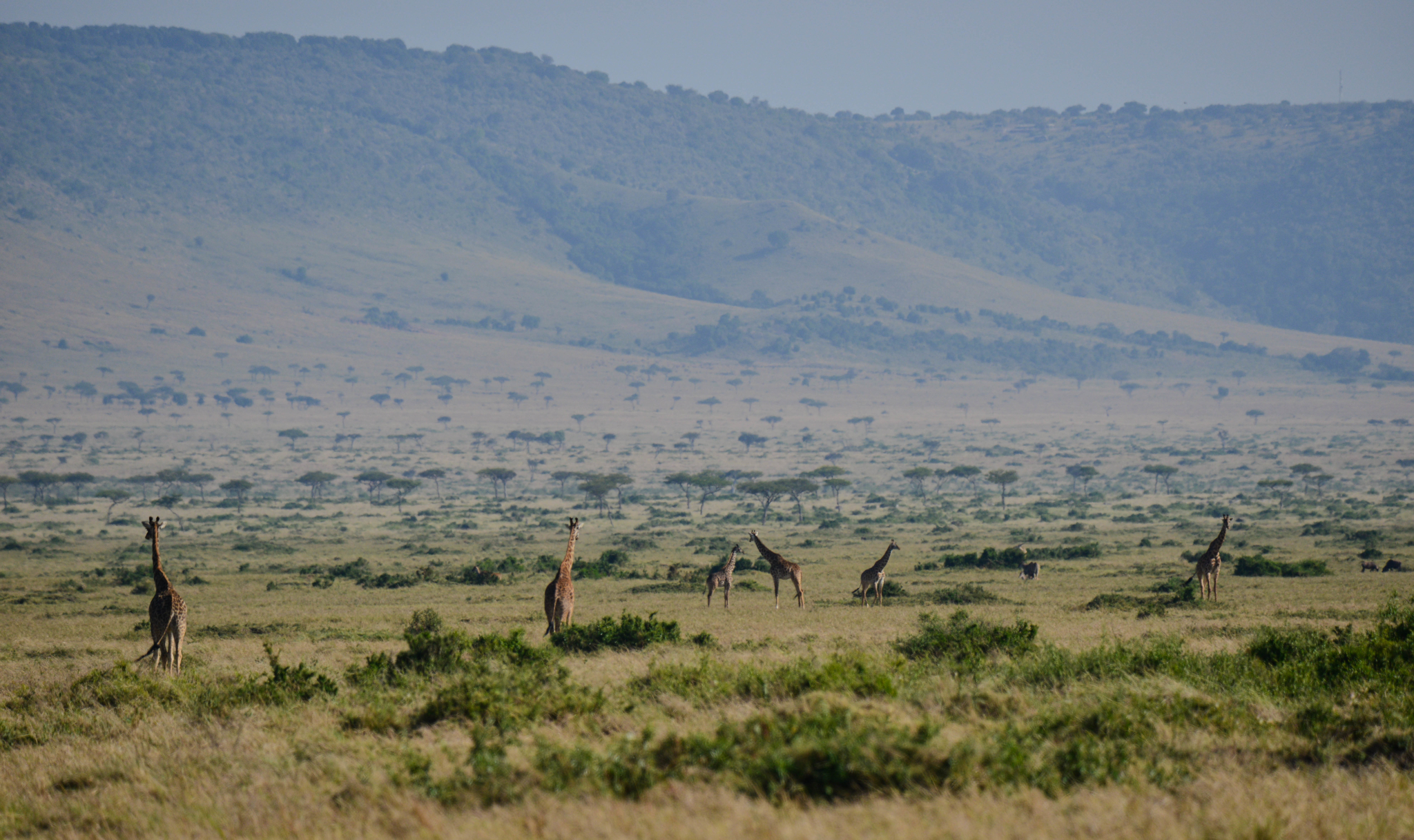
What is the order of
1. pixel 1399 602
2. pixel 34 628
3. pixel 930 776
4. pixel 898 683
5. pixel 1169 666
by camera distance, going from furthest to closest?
pixel 34 628 → pixel 1399 602 → pixel 1169 666 → pixel 898 683 → pixel 930 776

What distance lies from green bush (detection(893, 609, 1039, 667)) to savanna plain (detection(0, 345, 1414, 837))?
76 millimetres

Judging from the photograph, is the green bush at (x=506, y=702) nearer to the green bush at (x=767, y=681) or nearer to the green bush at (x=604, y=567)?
the green bush at (x=767, y=681)

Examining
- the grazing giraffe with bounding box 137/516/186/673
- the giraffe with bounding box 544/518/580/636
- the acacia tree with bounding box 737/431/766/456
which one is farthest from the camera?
the acacia tree with bounding box 737/431/766/456

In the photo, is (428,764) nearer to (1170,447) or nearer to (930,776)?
(930,776)

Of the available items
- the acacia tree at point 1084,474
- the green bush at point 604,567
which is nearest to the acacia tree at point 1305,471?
the acacia tree at point 1084,474

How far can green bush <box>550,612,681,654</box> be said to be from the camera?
15.5 metres

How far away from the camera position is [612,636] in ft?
51.8

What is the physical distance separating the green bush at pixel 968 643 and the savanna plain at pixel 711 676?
8 cm

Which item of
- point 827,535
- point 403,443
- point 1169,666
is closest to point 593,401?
point 403,443

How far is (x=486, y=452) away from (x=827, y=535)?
6579 cm

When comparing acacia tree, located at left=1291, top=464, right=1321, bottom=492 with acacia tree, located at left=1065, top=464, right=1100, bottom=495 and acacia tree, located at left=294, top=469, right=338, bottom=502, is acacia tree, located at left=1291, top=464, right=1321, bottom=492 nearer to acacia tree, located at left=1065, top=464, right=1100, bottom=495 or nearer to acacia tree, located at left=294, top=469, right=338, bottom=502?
acacia tree, located at left=1065, top=464, right=1100, bottom=495

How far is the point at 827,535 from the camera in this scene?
46.1 metres

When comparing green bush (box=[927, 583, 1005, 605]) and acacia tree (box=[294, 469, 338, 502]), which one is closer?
green bush (box=[927, 583, 1005, 605])

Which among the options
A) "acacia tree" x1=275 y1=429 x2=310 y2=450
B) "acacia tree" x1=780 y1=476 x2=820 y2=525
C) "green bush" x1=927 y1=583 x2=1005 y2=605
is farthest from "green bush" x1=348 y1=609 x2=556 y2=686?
"acacia tree" x1=275 y1=429 x2=310 y2=450
